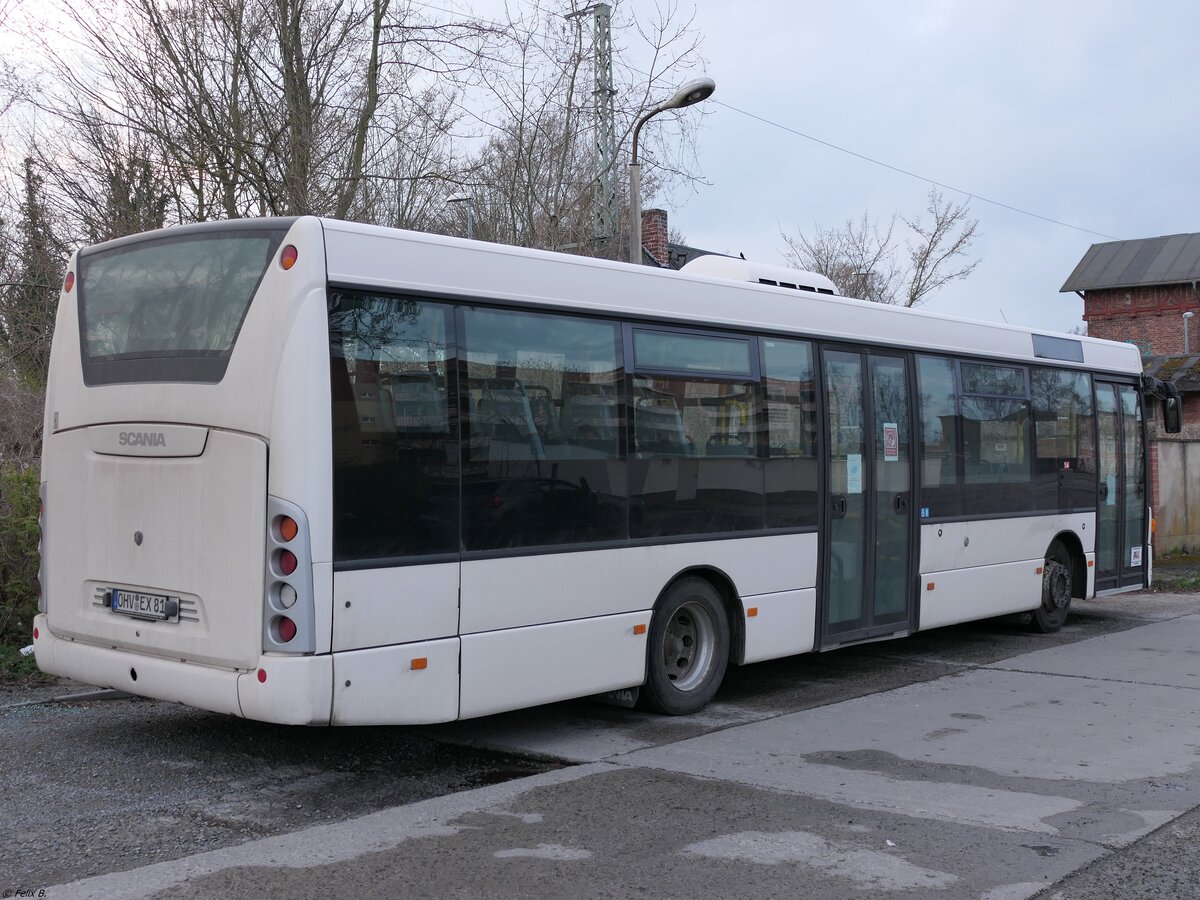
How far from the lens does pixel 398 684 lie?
6.32 metres

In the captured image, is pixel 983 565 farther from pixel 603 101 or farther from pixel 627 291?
pixel 603 101

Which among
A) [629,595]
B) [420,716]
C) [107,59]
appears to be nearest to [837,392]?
[629,595]

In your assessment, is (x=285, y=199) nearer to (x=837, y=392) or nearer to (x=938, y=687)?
(x=837, y=392)

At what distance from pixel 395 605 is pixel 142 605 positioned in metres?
1.43

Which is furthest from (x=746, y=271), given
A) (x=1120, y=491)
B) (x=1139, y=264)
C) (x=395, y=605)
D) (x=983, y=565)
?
(x=1139, y=264)

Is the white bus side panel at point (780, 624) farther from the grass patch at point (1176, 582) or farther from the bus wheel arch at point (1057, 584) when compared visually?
the grass patch at point (1176, 582)

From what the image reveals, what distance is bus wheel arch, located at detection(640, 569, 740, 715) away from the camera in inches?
319

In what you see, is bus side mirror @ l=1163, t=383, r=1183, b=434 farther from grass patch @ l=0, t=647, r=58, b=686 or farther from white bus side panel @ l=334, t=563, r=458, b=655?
grass patch @ l=0, t=647, r=58, b=686

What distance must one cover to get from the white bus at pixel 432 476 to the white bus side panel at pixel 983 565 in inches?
36.9

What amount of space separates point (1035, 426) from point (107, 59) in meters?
11.0

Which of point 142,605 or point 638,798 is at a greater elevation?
point 142,605

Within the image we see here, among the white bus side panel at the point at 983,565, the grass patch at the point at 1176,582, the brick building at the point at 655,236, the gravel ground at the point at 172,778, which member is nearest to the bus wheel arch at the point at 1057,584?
the white bus side panel at the point at 983,565

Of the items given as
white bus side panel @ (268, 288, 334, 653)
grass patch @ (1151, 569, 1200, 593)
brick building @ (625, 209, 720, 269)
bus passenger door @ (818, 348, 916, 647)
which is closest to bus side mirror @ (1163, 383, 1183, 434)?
grass patch @ (1151, 569, 1200, 593)

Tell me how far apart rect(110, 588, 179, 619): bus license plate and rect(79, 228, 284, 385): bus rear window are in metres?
1.17
